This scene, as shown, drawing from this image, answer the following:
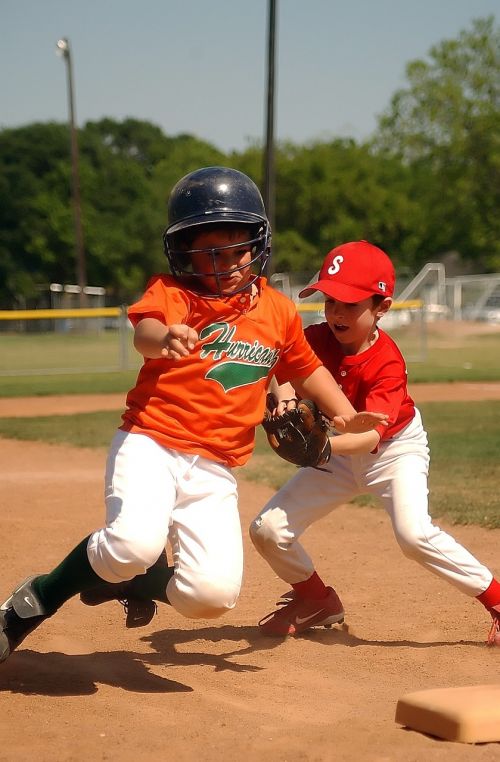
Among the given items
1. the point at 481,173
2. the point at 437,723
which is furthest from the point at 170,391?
the point at 481,173

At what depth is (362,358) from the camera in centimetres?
416

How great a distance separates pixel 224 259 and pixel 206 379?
0.42 meters

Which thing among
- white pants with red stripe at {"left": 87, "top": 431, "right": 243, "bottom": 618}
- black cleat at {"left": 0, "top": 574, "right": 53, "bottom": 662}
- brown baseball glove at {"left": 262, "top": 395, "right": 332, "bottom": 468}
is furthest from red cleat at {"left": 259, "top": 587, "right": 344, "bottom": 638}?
black cleat at {"left": 0, "top": 574, "right": 53, "bottom": 662}

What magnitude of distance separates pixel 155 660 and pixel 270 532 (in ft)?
2.20

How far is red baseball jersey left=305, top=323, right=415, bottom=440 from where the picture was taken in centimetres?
405

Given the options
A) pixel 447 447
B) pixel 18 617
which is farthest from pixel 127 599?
pixel 447 447

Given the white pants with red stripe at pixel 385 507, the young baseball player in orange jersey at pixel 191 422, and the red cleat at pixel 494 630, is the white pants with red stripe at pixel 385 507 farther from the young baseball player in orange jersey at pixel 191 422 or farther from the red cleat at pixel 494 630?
the young baseball player in orange jersey at pixel 191 422

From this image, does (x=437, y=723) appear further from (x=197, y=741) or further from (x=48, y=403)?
(x=48, y=403)

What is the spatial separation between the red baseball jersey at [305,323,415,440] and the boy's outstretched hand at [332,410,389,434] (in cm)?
15

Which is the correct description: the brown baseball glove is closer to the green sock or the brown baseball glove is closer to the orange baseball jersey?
the orange baseball jersey

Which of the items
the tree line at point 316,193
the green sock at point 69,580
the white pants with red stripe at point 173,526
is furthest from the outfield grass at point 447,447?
the tree line at point 316,193

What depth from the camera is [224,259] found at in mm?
3660

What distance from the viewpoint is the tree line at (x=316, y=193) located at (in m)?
49.7

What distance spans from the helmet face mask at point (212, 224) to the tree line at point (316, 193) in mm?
46790
